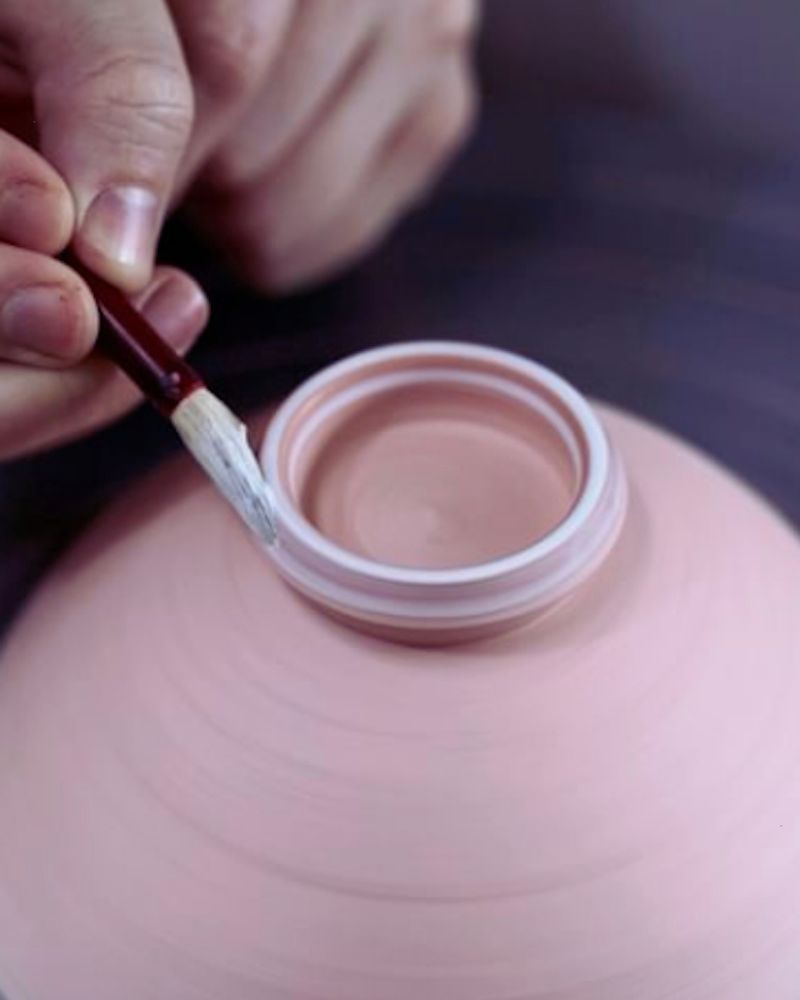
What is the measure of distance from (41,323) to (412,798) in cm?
25

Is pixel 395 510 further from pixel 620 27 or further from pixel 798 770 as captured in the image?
pixel 620 27

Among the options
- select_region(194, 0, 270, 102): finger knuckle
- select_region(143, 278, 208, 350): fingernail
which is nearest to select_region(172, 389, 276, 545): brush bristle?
select_region(143, 278, 208, 350): fingernail

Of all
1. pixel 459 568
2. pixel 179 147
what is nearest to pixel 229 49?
pixel 179 147

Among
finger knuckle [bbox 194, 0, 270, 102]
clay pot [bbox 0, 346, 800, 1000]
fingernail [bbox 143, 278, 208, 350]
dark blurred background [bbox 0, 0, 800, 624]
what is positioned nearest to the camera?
clay pot [bbox 0, 346, 800, 1000]

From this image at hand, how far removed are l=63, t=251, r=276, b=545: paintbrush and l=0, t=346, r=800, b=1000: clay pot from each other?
5 centimetres

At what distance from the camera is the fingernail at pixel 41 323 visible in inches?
23.0

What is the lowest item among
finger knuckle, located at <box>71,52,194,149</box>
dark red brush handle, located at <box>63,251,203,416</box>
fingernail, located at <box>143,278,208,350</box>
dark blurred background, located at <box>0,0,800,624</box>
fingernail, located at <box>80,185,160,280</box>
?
dark blurred background, located at <box>0,0,800,624</box>

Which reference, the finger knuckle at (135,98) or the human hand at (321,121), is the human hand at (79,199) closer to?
the finger knuckle at (135,98)

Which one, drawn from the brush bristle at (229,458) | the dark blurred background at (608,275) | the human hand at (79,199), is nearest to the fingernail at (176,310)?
the human hand at (79,199)

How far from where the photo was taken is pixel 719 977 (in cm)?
56

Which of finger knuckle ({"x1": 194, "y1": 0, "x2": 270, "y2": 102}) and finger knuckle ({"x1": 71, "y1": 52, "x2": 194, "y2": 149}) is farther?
finger knuckle ({"x1": 194, "y1": 0, "x2": 270, "y2": 102})

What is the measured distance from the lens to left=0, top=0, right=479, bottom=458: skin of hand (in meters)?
0.61

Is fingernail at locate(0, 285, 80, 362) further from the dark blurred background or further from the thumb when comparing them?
the dark blurred background

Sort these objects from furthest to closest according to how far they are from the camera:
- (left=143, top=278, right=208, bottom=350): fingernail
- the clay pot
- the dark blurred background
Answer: the dark blurred background, (left=143, top=278, right=208, bottom=350): fingernail, the clay pot
